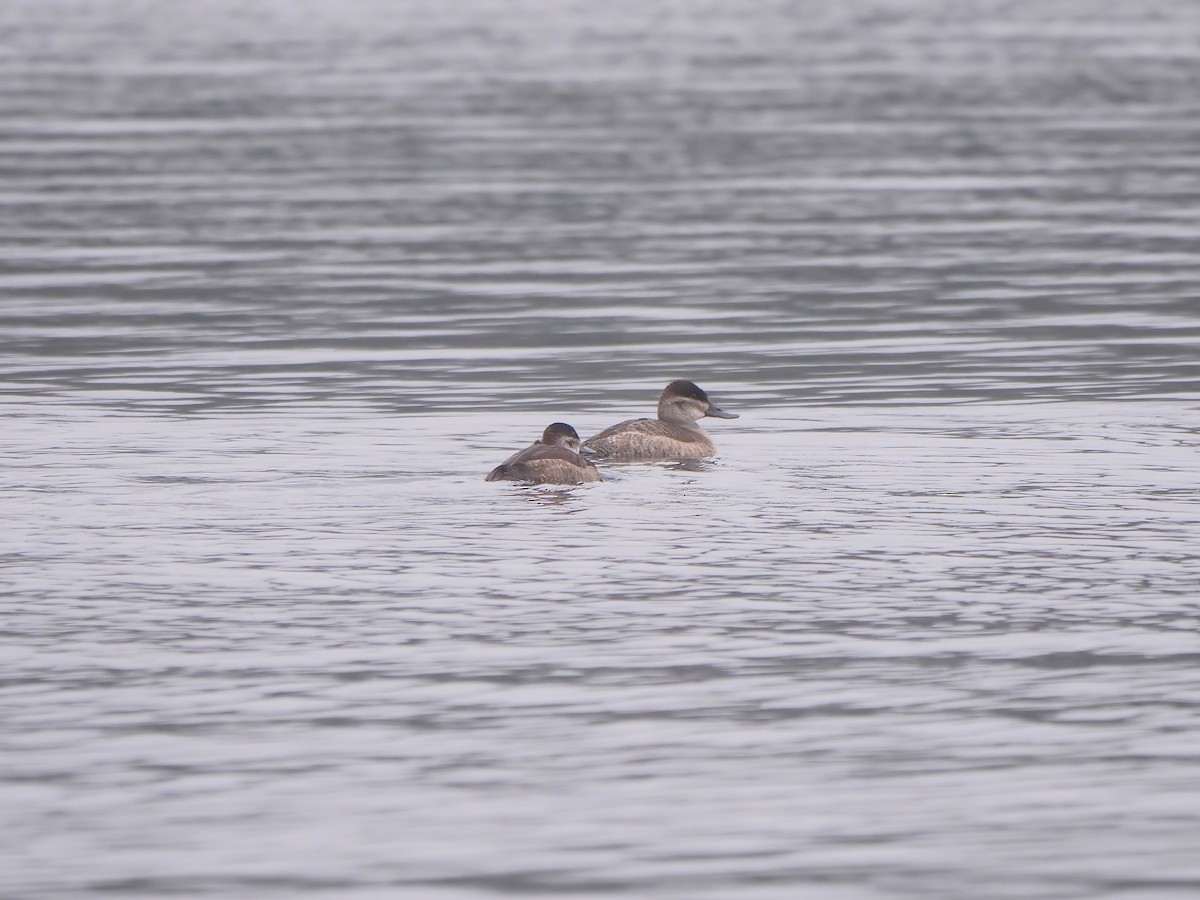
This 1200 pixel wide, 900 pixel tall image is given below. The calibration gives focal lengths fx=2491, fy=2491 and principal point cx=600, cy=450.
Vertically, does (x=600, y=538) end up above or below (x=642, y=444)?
below

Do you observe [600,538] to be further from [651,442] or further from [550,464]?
[651,442]

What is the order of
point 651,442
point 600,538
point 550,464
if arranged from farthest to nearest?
point 651,442, point 550,464, point 600,538

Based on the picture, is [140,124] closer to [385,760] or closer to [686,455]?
[686,455]

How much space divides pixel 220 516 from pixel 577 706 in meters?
4.55

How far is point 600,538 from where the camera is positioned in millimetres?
14070

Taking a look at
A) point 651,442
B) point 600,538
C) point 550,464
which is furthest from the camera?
point 651,442

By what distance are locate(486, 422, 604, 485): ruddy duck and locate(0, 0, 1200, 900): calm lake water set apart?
0.32ft

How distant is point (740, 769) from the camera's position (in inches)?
387

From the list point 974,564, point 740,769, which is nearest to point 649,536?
point 974,564

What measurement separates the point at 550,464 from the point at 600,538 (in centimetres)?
160

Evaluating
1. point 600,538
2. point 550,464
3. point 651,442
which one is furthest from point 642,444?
point 600,538

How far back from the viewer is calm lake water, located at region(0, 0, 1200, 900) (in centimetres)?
926

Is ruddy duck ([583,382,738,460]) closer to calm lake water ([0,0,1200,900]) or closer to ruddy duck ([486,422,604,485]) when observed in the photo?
calm lake water ([0,0,1200,900])

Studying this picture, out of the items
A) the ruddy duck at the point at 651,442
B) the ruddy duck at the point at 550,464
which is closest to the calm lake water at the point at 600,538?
the ruddy duck at the point at 550,464
